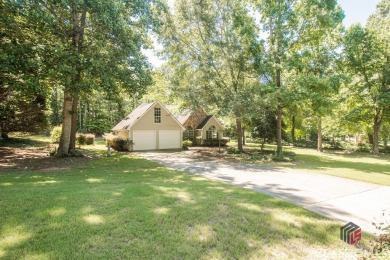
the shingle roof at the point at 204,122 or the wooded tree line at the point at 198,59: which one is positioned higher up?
the wooded tree line at the point at 198,59

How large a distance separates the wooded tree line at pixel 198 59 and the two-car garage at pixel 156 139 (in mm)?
4338

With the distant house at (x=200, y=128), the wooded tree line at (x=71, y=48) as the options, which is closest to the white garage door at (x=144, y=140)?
the distant house at (x=200, y=128)

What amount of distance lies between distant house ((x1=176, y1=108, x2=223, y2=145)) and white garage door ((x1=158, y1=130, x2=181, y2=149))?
4669mm

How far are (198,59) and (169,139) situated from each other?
10.4m

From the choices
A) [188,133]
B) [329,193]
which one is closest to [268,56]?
[329,193]

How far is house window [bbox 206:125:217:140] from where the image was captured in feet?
108

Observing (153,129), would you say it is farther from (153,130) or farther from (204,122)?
(204,122)

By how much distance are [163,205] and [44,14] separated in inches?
445

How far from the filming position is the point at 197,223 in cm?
539

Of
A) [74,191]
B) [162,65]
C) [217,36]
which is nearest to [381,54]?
[217,36]

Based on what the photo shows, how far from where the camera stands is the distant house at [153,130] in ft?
81.7

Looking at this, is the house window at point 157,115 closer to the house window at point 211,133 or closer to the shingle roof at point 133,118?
the shingle roof at point 133,118

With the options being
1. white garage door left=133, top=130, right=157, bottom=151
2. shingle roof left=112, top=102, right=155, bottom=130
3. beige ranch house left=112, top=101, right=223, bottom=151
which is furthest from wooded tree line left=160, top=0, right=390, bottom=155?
white garage door left=133, top=130, right=157, bottom=151

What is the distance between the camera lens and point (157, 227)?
511 cm
